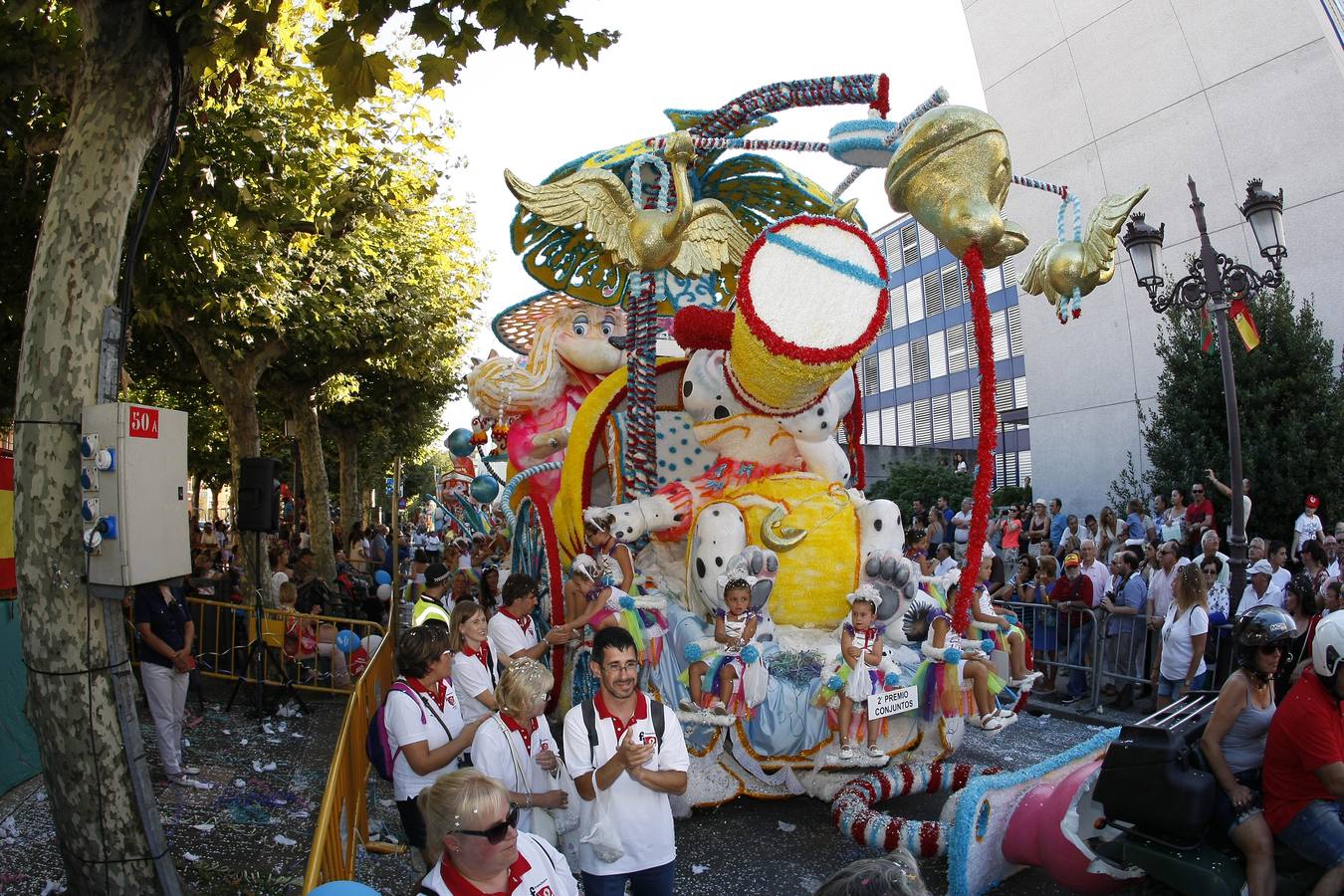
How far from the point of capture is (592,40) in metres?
4.48

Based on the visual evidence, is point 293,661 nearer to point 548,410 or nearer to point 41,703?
Answer: point 548,410

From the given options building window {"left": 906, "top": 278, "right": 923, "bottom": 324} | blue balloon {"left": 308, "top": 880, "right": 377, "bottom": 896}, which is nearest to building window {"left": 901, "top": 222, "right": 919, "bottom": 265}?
building window {"left": 906, "top": 278, "right": 923, "bottom": 324}

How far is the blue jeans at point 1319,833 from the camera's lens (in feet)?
11.3

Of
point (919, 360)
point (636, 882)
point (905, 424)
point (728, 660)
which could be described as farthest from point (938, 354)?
point (636, 882)

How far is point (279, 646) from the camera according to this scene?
877cm

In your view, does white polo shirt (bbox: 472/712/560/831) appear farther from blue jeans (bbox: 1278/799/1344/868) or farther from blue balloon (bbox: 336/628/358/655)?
blue balloon (bbox: 336/628/358/655)

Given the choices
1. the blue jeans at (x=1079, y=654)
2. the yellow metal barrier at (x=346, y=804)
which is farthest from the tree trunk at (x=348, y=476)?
the blue jeans at (x=1079, y=654)

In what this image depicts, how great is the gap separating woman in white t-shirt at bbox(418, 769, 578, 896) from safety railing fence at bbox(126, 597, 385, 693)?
6859mm

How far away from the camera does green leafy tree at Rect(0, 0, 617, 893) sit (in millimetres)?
3912

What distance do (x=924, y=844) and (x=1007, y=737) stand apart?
3.09 meters

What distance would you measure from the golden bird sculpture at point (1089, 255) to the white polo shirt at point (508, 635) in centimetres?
343

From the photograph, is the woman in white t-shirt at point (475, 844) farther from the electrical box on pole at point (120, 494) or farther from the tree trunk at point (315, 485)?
the tree trunk at point (315, 485)

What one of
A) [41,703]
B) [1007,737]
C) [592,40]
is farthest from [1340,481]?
[41,703]

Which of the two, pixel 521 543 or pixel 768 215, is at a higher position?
pixel 768 215
